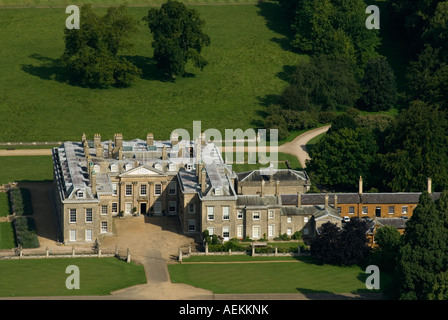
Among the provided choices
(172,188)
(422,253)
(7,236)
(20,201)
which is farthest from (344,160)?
(7,236)

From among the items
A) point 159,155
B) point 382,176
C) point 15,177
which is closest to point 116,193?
point 159,155

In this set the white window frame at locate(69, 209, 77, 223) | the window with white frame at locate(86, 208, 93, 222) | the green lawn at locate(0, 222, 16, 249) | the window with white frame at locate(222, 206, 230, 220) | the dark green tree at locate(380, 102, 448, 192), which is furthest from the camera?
the dark green tree at locate(380, 102, 448, 192)

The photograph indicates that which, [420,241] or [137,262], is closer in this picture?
[420,241]

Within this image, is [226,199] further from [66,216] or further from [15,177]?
[15,177]

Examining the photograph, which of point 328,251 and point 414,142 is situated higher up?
point 414,142

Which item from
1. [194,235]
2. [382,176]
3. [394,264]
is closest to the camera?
[394,264]

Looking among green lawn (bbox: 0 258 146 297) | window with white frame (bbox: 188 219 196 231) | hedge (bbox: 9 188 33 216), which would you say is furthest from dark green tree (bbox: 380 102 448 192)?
hedge (bbox: 9 188 33 216)

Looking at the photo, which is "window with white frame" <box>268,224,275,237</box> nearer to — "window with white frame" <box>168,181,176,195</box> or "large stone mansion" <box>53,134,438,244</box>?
"large stone mansion" <box>53,134,438,244</box>
